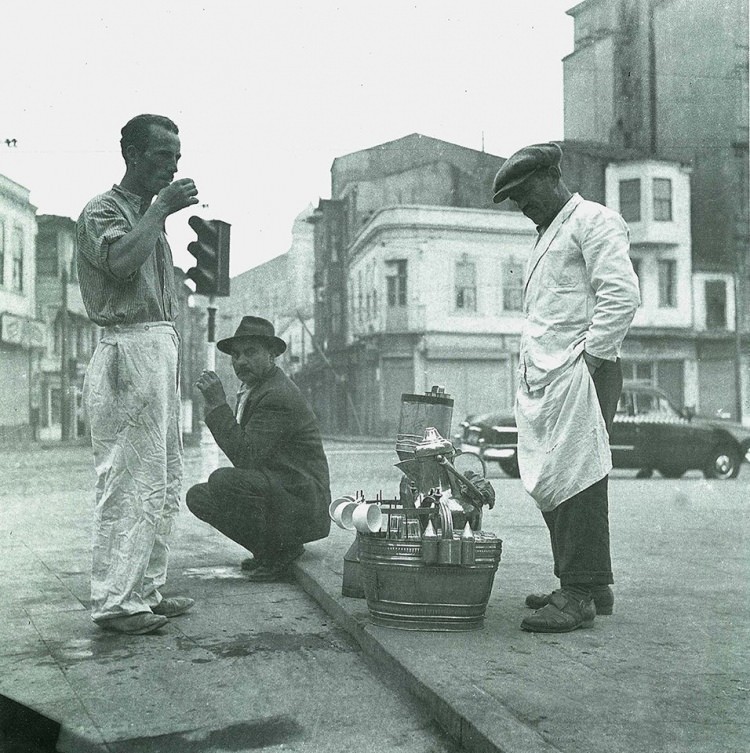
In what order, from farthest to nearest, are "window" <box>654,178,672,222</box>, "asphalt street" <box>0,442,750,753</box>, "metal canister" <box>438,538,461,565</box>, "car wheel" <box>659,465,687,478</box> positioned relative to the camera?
"window" <box>654,178,672,222</box> < "car wheel" <box>659,465,687,478</box> < "metal canister" <box>438,538,461,565</box> < "asphalt street" <box>0,442,750,753</box>

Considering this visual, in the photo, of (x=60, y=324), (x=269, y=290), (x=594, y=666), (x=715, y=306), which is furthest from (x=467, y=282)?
(x=594, y=666)

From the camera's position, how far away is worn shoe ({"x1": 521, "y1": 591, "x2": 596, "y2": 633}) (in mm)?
3326

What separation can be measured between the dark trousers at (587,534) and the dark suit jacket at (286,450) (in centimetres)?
167

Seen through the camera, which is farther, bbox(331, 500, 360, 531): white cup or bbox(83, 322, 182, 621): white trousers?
bbox(331, 500, 360, 531): white cup

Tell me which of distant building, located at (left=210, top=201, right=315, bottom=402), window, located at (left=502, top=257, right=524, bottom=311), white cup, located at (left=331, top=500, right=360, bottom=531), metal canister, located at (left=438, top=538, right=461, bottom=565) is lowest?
metal canister, located at (left=438, top=538, right=461, bottom=565)

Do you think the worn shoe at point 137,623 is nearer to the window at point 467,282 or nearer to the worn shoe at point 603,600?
the worn shoe at point 603,600

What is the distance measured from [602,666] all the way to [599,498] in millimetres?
747

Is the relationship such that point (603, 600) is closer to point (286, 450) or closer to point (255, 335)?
point (286, 450)

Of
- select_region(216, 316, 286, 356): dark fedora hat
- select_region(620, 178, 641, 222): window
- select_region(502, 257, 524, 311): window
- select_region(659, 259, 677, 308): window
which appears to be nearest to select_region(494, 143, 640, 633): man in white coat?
select_region(216, 316, 286, 356): dark fedora hat

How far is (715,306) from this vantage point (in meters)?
29.6

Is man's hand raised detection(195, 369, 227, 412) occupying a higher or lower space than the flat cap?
lower

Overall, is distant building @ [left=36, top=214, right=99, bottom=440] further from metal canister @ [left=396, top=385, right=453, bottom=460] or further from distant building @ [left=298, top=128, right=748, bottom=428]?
distant building @ [left=298, top=128, right=748, bottom=428]

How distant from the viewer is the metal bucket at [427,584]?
130 inches

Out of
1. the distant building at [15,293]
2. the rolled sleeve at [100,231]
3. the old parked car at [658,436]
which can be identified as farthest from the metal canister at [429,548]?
the old parked car at [658,436]
